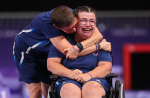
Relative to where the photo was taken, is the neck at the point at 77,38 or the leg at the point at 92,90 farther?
the neck at the point at 77,38

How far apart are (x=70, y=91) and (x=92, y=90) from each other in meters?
0.19

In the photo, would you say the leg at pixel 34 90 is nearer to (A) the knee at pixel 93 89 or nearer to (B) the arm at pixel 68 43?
(B) the arm at pixel 68 43

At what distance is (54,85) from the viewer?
243cm

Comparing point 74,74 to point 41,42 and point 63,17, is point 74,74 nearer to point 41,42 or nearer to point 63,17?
point 63,17

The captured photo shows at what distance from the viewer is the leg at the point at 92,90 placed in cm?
213

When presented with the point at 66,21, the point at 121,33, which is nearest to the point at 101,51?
the point at 66,21

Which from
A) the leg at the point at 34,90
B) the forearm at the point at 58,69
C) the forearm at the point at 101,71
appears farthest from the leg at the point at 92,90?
the leg at the point at 34,90

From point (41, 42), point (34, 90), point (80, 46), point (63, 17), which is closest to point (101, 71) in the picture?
point (80, 46)

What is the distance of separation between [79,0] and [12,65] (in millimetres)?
2032

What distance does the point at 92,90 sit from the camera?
2.14 m

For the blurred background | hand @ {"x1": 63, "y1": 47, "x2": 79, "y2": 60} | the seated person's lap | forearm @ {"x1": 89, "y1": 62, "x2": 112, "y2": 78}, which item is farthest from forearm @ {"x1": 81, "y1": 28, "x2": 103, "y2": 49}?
the blurred background

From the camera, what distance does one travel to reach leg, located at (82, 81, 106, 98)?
2.13 metres

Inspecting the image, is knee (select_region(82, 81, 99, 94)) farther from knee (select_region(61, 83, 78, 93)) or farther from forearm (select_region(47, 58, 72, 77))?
forearm (select_region(47, 58, 72, 77))

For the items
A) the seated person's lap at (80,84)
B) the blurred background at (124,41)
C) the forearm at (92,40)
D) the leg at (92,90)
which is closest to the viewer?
the leg at (92,90)
